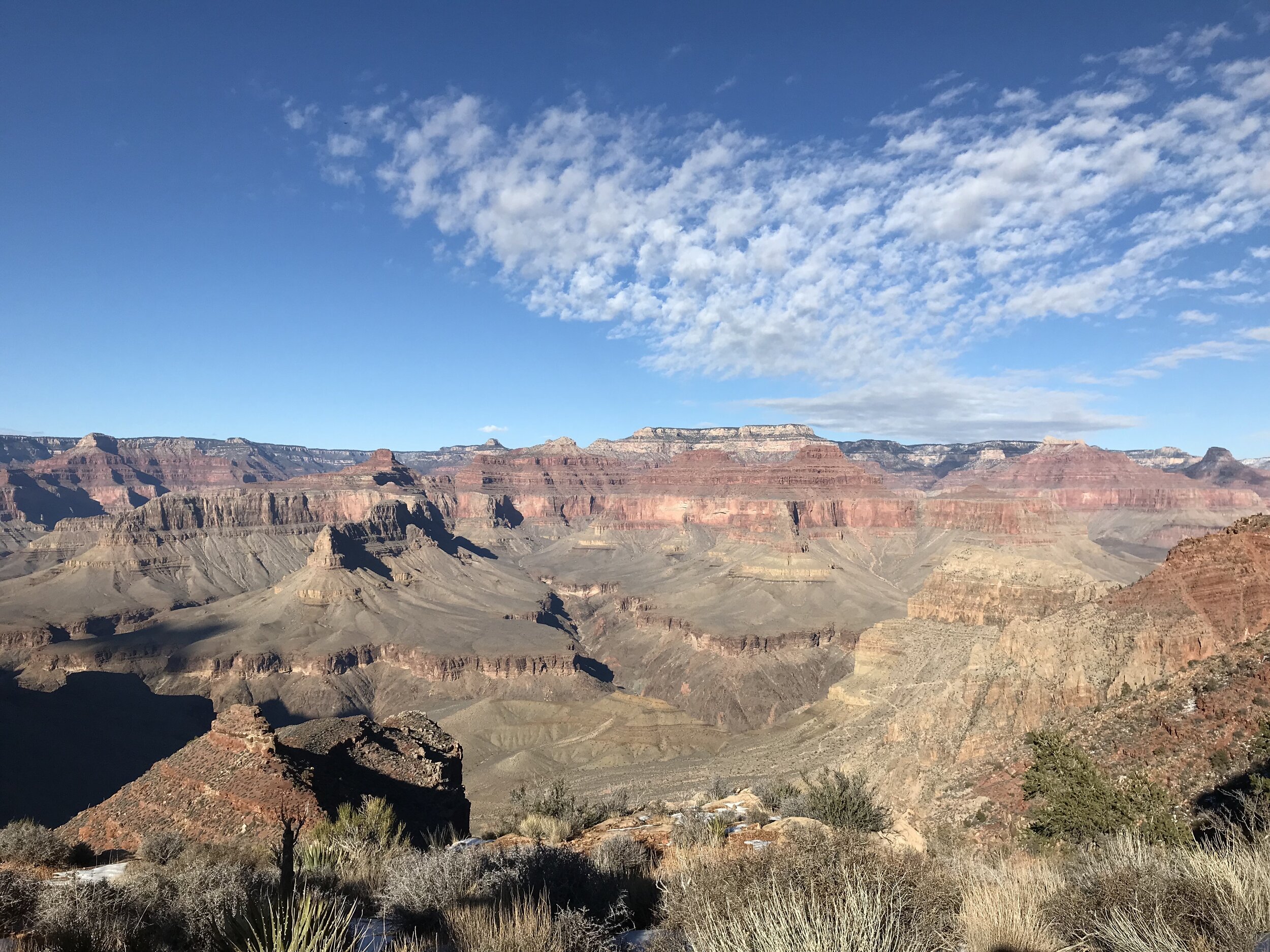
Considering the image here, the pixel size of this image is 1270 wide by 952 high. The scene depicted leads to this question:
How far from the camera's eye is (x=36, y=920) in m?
6.43

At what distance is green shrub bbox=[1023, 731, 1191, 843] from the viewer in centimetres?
1278

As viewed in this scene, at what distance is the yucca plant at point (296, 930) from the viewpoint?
4.93 m

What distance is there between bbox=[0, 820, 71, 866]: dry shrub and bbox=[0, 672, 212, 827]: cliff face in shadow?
1660 inches

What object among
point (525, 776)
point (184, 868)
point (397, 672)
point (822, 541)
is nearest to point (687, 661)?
point (397, 672)

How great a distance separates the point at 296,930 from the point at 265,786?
1619 cm

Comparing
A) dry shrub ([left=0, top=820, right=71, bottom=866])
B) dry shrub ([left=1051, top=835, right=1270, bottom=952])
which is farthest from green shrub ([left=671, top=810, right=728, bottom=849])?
dry shrub ([left=0, top=820, right=71, bottom=866])

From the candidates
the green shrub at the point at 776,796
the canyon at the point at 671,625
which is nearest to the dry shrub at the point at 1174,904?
the green shrub at the point at 776,796

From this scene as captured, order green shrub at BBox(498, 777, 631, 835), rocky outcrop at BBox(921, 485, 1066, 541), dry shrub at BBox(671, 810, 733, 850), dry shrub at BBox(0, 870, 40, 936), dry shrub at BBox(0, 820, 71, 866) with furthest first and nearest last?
rocky outcrop at BBox(921, 485, 1066, 541) < green shrub at BBox(498, 777, 631, 835) < dry shrub at BBox(0, 820, 71, 866) < dry shrub at BBox(671, 810, 733, 850) < dry shrub at BBox(0, 870, 40, 936)

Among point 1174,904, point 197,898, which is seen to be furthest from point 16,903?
point 1174,904

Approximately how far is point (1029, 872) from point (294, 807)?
56.6ft

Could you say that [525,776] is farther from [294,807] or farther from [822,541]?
[822,541]

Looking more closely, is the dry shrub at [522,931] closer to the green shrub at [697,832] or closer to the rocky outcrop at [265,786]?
the green shrub at [697,832]

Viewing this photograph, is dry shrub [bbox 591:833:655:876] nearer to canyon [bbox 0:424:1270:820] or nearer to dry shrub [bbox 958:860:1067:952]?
dry shrub [bbox 958:860:1067:952]

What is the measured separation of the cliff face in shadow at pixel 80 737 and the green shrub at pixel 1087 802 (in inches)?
2231
